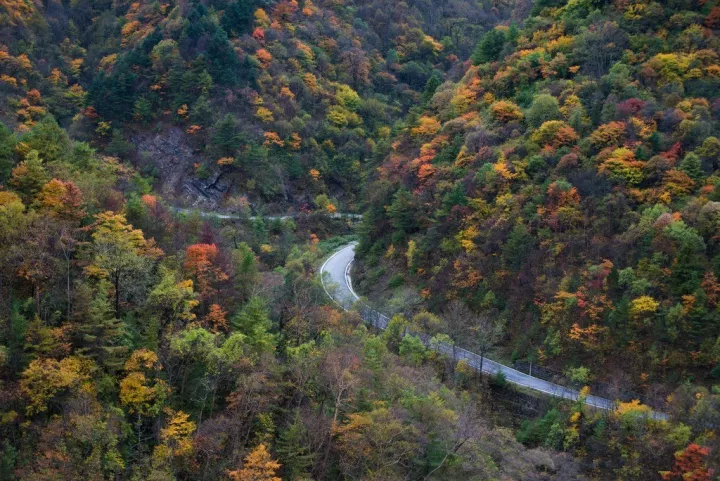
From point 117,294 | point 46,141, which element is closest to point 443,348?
point 117,294

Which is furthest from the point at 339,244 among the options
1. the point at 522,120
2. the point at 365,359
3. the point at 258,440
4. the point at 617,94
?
the point at 258,440

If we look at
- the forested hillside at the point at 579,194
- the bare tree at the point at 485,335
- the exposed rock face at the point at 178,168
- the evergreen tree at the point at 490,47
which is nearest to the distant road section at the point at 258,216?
the exposed rock face at the point at 178,168

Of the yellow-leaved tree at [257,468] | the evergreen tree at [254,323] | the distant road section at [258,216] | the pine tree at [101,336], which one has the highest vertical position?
the pine tree at [101,336]

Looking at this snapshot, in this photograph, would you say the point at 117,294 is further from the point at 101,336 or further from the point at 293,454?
the point at 293,454

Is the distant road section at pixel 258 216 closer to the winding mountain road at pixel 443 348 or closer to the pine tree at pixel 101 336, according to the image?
the winding mountain road at pixel 443 348

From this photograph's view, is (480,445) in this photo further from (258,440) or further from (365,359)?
(258,440)

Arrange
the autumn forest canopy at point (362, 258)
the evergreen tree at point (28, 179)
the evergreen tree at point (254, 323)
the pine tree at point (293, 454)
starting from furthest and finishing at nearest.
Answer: the evergreen tree at point (28, 179)
the evergreen tree at point (254, 323)
the autumn forest canopy at point (362, 258)
the pine tree at point (293, 454)
